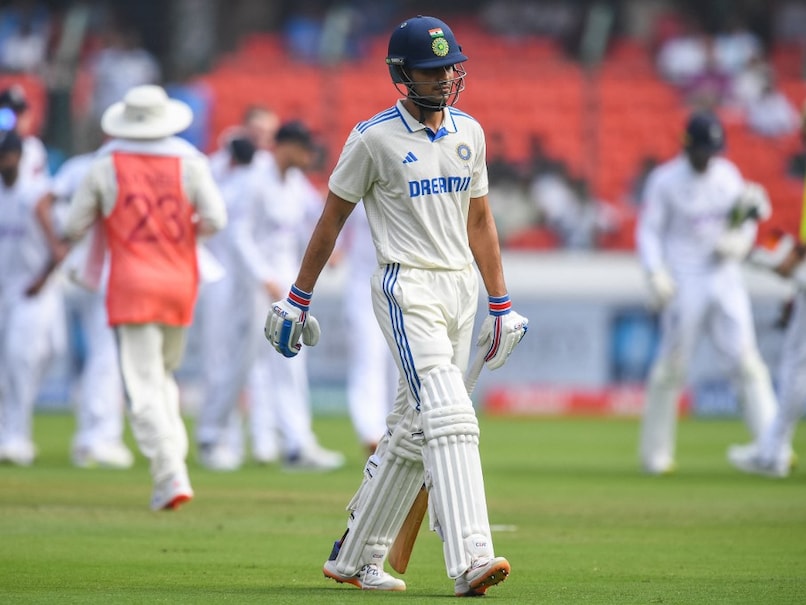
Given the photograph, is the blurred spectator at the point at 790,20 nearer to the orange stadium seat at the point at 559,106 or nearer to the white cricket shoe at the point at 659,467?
the orange stadium seat at the point at 559,106

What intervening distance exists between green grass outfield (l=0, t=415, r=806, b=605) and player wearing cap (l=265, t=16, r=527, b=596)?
0.38 m

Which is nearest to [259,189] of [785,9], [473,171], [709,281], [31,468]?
[31,468]

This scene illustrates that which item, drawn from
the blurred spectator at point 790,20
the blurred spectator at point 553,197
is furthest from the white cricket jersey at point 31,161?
the blurred spectator at point 790,20

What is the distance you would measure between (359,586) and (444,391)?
1.00 m

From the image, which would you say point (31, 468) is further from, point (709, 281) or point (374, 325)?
point (709, 281)

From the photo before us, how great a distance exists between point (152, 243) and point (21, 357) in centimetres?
368

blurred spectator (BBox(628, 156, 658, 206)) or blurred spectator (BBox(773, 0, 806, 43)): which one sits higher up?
blurred spectator (BBox(773, 0, 806, 43))

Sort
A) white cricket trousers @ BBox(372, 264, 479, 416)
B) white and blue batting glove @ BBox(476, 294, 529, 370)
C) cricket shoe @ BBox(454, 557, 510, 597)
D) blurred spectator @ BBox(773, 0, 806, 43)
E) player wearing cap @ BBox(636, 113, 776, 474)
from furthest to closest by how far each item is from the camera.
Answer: blurred spectator @ BBox(773, 0, 806, 43), player wearing cap @ BBox(636, 113, 776, 474), white and blue batting glove @ BBox(476, 294, 529, 370), white cricket trousers @ BBox(372, 264, 479, 416), cricket shoe @ BBox(454, 557, 510, 597)

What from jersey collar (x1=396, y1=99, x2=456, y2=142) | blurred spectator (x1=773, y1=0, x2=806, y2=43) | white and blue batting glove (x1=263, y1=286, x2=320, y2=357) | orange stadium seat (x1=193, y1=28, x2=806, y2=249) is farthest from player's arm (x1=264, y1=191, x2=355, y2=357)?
blurred spectator (x1=773, y1=0, x2=806, y2=43)

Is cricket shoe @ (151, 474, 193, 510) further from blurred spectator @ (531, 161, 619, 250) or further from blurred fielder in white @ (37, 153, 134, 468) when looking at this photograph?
blurred spectator @ (531, 161, 619, 250)

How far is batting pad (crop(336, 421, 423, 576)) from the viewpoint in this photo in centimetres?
639

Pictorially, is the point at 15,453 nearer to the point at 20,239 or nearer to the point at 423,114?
the point at 20,239

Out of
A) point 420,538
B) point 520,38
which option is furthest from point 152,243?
point 520,38

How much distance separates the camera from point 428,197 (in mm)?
6395
